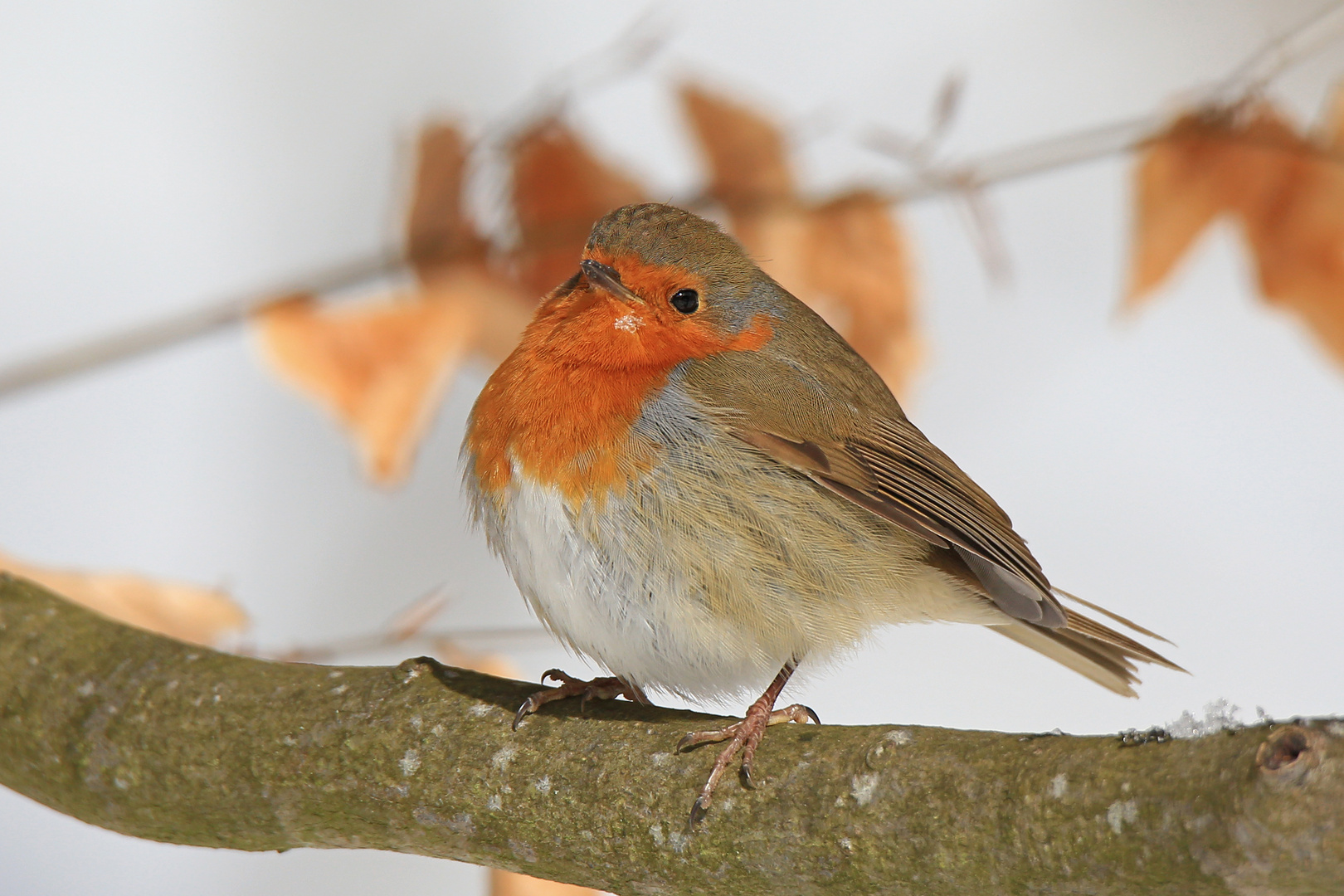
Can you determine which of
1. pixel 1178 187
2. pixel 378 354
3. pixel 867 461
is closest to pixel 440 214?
pixel 378 354

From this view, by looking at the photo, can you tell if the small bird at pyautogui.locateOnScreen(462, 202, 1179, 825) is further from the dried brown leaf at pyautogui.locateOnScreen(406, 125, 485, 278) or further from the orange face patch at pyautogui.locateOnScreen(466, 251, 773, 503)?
the dried brown leaf at pyautogui.locateOnScreen(406, 125, 485, 278)

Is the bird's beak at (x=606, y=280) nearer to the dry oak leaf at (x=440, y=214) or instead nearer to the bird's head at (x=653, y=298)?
the bird's head at (x=653, y=298)

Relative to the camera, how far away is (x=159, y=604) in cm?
252

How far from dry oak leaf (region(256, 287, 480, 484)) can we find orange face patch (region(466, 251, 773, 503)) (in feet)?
2.80

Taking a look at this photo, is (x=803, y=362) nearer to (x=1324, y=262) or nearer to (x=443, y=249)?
(x=443, y=249)

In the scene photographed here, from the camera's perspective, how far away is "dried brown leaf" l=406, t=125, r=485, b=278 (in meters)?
2.88

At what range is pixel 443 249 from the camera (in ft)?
9.46

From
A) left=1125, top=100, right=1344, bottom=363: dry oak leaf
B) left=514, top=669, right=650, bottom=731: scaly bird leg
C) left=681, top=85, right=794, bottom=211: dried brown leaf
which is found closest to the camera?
left=514, top=669, right=650, bottom=731: scaly bird leg

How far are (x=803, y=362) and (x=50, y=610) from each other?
47.8 inches

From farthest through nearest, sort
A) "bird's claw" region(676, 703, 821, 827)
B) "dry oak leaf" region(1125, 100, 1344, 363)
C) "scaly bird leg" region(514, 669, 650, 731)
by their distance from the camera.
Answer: "dry oak leaf" region(1125, 100, 1344, 363), "scaly bird leg" region(514, 669, 650, 731), "bird's claw" region(676, 703, 821, 827)

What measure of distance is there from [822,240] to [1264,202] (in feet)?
3.17

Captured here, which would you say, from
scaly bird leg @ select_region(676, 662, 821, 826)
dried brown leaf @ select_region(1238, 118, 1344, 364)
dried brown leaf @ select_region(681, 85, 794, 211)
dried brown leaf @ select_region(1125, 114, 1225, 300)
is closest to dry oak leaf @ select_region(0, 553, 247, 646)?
scaly bird leg @ select_region(676, 662, 821, 826)

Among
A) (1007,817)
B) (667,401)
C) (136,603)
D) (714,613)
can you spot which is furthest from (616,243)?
(136,603)

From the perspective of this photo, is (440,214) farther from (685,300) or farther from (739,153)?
(685,300)
